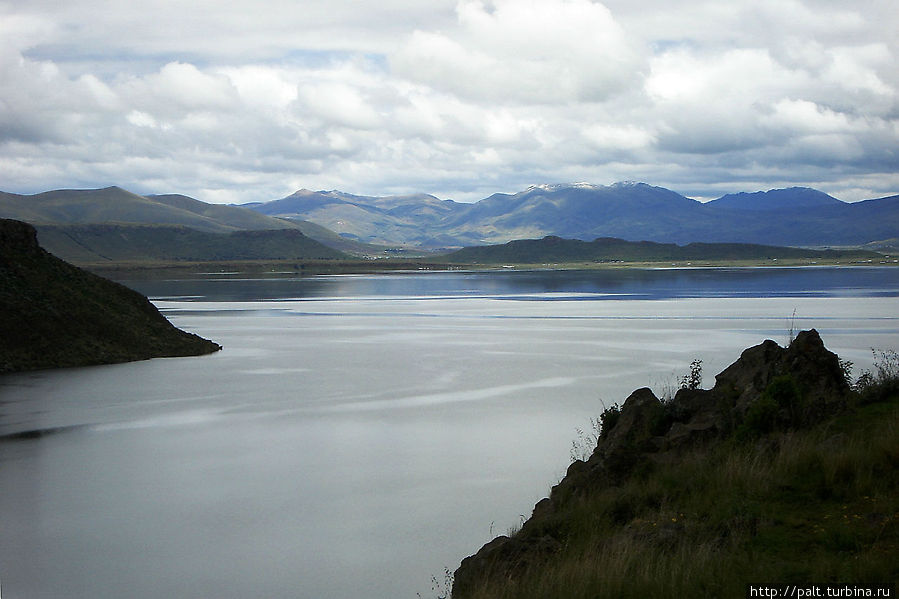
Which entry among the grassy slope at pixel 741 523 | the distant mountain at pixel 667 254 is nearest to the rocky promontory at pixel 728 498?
the grassy slope at pixel 741 523

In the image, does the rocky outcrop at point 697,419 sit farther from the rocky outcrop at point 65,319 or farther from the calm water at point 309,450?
the rocky outcrop at point 65,319

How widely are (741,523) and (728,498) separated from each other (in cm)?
97

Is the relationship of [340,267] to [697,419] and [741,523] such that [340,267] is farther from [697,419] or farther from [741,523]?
[741,523]

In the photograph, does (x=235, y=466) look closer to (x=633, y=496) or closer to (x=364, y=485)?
(x=364, y=485)

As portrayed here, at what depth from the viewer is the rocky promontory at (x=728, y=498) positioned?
261 inches

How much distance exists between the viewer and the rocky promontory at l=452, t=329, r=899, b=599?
21.8 feet

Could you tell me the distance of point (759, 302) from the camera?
5672cm

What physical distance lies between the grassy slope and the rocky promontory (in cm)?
2

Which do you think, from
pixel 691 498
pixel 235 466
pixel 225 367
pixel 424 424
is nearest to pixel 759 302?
pixel 225 367

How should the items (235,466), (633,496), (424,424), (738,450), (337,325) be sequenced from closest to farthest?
(633,496)
(738,450)
(235,466)
(424,424)
(337,325)

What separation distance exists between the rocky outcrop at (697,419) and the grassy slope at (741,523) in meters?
0.29

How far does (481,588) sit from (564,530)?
5.97 feet

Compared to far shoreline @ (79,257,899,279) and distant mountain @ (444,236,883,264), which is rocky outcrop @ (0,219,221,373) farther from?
distant mountain @ (444,236,883,264)

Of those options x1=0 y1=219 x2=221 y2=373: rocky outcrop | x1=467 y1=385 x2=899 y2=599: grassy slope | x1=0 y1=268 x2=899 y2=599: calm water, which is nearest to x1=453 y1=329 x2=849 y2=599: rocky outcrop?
x1=467 y1=385 x2=899 y2=599: grassy slope
